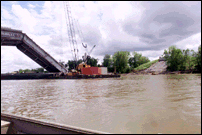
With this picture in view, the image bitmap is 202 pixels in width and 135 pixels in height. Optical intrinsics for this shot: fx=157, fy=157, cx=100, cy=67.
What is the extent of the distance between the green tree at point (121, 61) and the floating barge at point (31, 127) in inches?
2389

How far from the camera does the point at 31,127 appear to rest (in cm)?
257

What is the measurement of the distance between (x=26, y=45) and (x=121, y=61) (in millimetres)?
44103

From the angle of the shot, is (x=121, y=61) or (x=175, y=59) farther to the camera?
(x=121, y=61)

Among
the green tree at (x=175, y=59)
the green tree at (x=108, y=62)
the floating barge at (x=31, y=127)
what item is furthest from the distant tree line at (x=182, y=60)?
the floating barge at (x=31, y=127)

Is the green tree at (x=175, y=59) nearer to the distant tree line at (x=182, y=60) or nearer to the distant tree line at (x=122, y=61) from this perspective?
the distant tree line at (x=182, y=60)

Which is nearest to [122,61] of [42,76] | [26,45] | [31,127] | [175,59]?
[175,59]

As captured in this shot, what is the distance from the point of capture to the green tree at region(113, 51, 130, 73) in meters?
63.0

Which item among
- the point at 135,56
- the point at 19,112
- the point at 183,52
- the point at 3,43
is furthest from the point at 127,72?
the point at 19,112

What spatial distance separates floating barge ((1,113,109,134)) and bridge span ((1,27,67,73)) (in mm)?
21751

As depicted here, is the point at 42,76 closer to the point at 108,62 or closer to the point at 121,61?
the point at 121,61

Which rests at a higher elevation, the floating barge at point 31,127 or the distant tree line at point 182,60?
the distant tree line at point 182,60

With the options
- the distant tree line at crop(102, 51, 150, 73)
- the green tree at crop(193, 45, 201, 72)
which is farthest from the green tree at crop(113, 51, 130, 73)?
the green tree at crop(193, 45, 201, 72)

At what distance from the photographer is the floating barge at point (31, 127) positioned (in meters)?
2.21

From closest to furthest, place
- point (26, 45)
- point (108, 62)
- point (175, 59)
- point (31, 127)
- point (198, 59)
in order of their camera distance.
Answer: point (31, 127)
point (26, 45)
point (198, 59)
point (175, 59)
point (108, 62)
